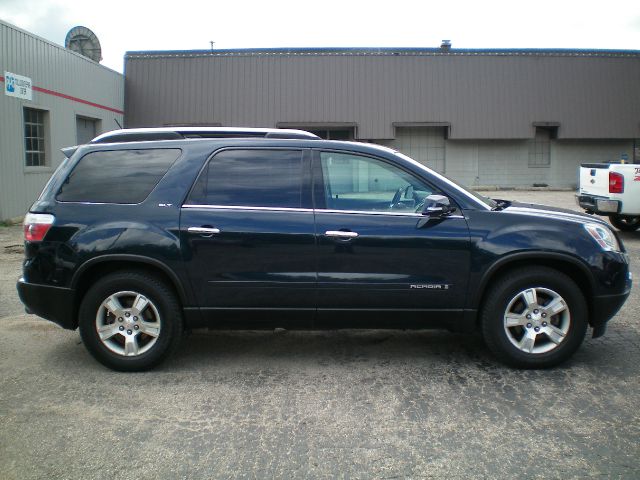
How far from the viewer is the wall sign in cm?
1347

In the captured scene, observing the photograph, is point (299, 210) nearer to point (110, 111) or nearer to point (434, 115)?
point (110, 111)

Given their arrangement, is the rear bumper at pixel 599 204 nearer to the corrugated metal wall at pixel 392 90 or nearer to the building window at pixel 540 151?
the corrugated metal wall at pixel 392 90

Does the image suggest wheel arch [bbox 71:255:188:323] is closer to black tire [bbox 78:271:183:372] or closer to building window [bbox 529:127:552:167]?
black tire [bbox 78:271:183:372]

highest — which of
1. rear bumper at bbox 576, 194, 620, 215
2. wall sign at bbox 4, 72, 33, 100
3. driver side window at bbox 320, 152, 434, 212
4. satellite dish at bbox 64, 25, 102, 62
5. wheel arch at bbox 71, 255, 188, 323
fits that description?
satellite dish at bbox 64, 25, 102, 62

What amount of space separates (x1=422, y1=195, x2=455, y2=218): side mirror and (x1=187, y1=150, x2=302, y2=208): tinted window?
0.98 metres

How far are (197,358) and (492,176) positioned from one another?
2159 centimetres

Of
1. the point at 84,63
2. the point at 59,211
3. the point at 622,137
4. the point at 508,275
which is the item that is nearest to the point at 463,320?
the point at 508,275

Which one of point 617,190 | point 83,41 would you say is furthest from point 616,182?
point 83,41

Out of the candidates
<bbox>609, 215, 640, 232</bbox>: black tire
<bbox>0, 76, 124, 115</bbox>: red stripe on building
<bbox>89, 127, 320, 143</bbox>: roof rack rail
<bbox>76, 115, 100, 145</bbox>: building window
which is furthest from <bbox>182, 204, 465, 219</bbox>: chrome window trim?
<bbox>76, 115, 100, 145</bbox>: building window

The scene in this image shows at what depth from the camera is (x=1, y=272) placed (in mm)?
8734

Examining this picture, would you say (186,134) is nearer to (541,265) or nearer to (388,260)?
(388,260)

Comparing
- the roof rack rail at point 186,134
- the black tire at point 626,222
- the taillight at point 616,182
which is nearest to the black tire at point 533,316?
the roof rack rail at point 186,134

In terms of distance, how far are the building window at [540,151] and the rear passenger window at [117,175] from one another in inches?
891

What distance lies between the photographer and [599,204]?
11.1 metres
